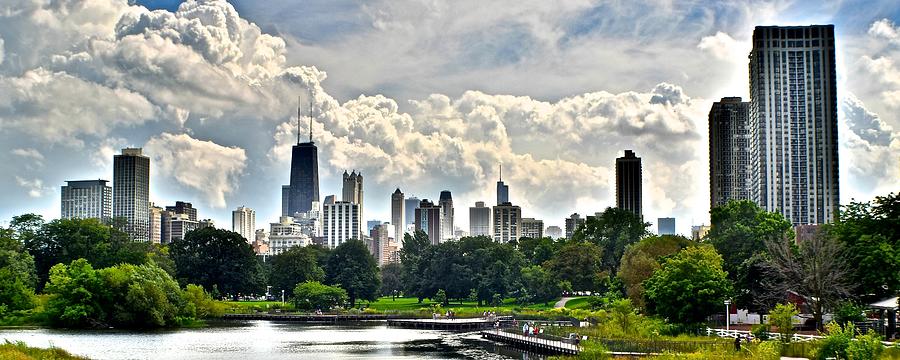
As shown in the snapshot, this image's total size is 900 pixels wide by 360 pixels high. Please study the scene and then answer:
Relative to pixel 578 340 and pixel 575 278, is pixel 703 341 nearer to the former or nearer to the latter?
pixel 578 340

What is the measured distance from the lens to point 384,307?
421 feet

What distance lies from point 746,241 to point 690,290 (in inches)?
661

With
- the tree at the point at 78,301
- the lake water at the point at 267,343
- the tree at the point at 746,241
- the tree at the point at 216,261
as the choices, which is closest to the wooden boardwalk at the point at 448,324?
the lake water at the point at 267,343

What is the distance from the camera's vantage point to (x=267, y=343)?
231ft

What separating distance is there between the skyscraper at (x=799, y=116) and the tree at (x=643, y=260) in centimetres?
8131

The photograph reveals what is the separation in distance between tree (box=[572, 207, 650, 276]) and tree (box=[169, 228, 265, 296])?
45.4 metres

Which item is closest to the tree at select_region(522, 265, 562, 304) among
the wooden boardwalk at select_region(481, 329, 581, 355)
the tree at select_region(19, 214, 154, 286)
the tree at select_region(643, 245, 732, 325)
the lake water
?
A: the lake water

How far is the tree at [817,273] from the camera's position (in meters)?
56.6

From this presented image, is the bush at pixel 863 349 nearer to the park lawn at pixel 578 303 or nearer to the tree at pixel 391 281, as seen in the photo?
the park lawn at pixel 578 303

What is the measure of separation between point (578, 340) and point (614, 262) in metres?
68.0

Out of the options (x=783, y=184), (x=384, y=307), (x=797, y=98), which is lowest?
(x=384, y=307)

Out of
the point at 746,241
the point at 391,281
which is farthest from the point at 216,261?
the point at 746,241

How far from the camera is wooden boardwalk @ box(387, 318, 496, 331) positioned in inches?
3656

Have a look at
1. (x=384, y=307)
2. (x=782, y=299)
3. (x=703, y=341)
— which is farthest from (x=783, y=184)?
(x=703, y=341)
